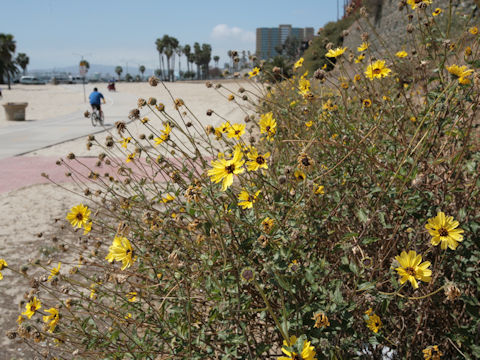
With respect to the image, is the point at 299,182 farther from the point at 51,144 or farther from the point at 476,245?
the point at 51,144

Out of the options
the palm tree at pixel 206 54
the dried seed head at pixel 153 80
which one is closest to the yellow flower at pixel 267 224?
the dried seed head at pixel 153 80

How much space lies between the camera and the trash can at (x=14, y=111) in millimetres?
16016

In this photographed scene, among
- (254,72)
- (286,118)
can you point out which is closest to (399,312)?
(286,118)

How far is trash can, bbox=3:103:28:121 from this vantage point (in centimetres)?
1602

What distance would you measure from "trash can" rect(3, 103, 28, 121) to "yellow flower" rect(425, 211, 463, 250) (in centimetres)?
1782

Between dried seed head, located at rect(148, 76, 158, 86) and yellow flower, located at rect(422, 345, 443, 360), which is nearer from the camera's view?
yellow flower, located at rect(422, 345, 443, 360)

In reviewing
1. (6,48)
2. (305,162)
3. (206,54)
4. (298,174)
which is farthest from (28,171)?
(206,54)

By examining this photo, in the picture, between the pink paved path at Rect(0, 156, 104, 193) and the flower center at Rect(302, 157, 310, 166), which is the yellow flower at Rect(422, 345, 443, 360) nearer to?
the flower center at Rect(302, 157, 310, 166)

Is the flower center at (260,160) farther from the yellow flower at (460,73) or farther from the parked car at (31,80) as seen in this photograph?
the parked car at (31,80)

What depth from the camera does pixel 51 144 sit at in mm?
10352

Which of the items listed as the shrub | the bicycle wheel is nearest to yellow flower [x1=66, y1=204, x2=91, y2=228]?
the shrub

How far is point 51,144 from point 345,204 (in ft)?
33.2

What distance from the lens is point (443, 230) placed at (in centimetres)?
139

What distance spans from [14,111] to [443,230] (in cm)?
1820
